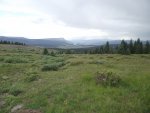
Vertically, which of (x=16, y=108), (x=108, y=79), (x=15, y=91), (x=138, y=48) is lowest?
(x=16, y=108)

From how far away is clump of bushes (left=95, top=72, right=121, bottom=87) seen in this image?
1607 centimetres

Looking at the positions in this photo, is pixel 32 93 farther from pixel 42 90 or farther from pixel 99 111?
pixel 99 111

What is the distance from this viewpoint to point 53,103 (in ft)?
44.0

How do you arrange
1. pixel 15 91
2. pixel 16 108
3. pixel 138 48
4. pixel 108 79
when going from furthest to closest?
pixel 138 48
pixel 15 91
pixel 108 79
pixel 16 108

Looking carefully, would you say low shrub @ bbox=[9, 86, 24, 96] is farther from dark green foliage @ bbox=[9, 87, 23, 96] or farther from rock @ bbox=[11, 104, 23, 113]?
rock @ bbox=[11, 104, 23, 113]

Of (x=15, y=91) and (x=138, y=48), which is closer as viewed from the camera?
(x=15, y=91)

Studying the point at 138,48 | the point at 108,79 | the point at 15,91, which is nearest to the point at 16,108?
the point at 15,91

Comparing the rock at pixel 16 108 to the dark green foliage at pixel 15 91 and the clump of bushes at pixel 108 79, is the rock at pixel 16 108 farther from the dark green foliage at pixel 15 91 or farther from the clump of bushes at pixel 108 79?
the clump of bushes at pixel 108 79

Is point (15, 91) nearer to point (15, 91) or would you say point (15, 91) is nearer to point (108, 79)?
point (15, 91)

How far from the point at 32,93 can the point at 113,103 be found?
5.99 metres

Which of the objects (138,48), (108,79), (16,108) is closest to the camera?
(16,108)

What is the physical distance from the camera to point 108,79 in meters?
16.7

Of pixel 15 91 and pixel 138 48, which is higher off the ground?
pixel 138 48

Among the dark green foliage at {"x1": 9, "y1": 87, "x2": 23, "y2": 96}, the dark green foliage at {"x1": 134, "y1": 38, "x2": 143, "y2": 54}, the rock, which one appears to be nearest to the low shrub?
the dark green foliage at {"x1": 9, "y1": 87, "x2": 23, "y2": 96}
